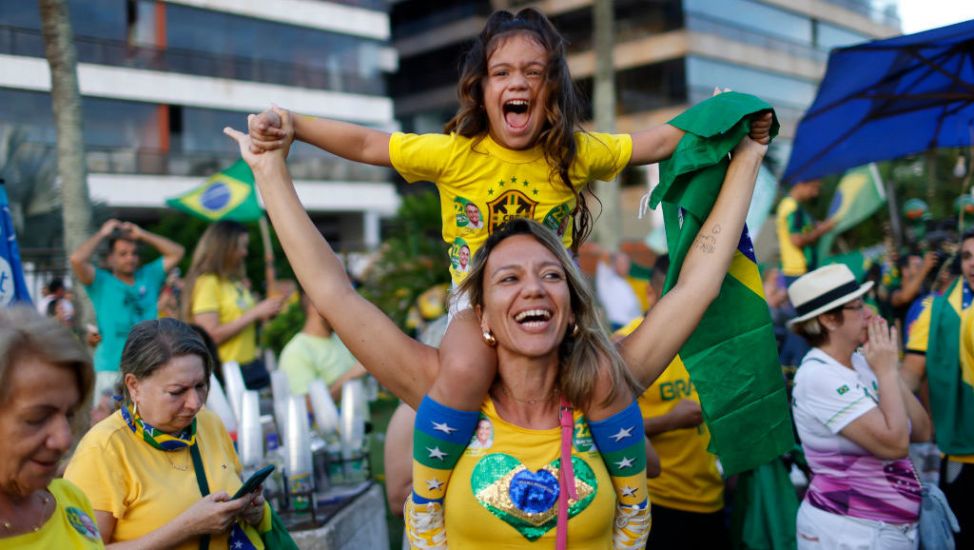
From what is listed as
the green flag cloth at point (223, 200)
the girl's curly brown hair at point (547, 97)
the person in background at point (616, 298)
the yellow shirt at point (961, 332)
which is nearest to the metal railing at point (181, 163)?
the green flag cloth at point (223, 200)

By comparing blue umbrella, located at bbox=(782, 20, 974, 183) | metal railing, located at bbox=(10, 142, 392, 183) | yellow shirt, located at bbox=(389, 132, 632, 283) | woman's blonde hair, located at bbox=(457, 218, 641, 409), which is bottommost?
woman's blonde hair, located at bbox=(457, 218, 641, 409)

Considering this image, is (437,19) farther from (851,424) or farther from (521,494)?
(521,494)

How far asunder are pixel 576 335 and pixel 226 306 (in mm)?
4915

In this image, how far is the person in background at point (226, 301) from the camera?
684cm

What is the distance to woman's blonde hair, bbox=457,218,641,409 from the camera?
2.58 meters

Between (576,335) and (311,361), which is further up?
(576,335)

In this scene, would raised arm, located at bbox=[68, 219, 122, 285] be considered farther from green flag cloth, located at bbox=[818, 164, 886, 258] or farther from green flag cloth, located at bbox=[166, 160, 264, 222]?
green flag cloth, located at bbox=[818, 164, 886, 258]

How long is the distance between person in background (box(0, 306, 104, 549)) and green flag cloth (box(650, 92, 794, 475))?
1.83 m

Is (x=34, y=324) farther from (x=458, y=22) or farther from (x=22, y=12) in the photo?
(x=458, y=22)

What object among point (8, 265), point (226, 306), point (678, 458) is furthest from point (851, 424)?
point (226, 306)

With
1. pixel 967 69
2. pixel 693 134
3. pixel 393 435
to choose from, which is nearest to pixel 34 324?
pixel 393 435

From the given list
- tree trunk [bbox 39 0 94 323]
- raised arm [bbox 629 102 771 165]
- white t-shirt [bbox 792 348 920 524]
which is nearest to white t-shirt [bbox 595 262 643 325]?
tree trunk [bbox 39 0 94 323]

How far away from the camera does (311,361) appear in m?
7.15

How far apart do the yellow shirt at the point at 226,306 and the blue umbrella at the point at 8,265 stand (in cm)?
211
